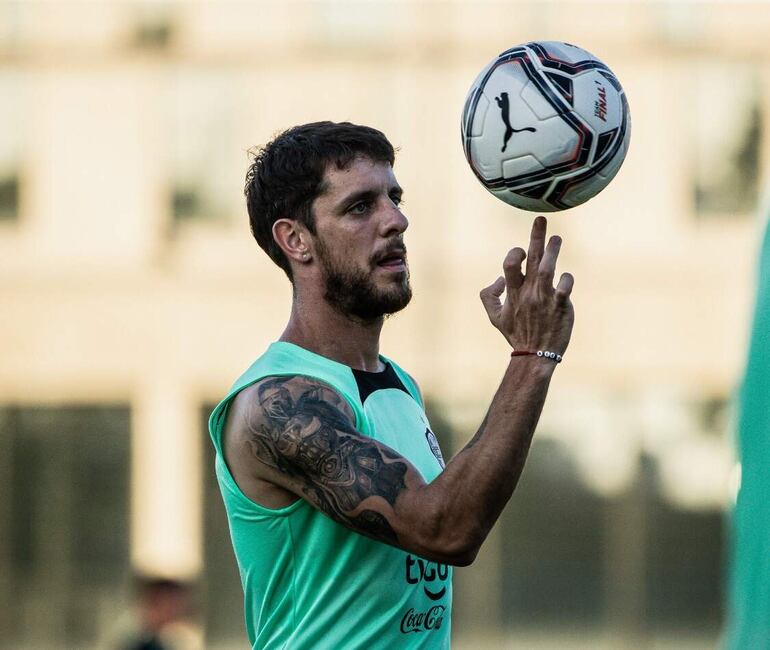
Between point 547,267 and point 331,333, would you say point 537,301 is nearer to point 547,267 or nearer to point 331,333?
point 547,267

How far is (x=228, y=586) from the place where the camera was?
52.5 ft

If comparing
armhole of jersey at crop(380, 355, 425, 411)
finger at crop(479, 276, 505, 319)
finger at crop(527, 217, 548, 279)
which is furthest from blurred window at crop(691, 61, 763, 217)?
finger at crop(527, 217, 548, 279)

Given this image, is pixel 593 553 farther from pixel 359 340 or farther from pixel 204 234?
pixel 359 340

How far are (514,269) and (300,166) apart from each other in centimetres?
74

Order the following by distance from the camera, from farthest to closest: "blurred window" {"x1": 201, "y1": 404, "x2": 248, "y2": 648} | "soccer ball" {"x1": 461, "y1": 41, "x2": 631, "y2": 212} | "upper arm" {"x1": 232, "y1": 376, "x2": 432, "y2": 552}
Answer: "blurred window" {"x1": 201, "y1": 404, "x2": 248, "y2": 648}, "soccer ball" {"x1": 461, "y1": 41, "x2": 631, "y2": 212}, "upper arm" {"x1": 232, "y1": 376, "x2": 432, "y2": 552}

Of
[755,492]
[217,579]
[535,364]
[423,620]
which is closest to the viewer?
[755,492]

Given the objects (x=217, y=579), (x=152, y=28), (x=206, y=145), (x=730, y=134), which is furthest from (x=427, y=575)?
(x=152, y=28)

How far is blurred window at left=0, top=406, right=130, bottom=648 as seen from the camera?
52.7ft

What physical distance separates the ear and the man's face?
1.7 inches

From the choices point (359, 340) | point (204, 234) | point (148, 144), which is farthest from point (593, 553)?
point (359, 340)

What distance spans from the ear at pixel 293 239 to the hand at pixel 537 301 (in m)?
0.65

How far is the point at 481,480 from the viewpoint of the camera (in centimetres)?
326

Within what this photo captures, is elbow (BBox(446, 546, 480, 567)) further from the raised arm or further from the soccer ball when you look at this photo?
the soccer ball

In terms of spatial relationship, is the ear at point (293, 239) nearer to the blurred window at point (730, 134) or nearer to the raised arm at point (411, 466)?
the raised arm at point (411, 466)
